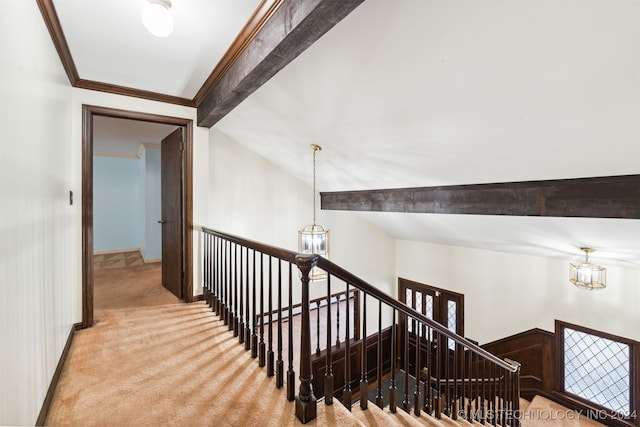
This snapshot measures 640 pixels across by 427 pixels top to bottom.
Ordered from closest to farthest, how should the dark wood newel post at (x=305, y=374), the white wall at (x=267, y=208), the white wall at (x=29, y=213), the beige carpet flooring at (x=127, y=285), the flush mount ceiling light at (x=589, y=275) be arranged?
1. the white wall at (x=29, y=213)
2. the dark wood newel post at (x=305, y=374)
3. the beige carpet flooring at (x=127, y=285)
4. the flush mount ceiling light at (x=589, y=275)
5. the white wall at (x=267, y=208)

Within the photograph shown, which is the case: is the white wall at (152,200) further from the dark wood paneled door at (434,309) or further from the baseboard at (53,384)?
the dark wood paneled door at (434,309)

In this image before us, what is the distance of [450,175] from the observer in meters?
2.94

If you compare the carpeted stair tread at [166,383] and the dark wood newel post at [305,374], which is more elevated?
the dark wood newel post at [305,374]

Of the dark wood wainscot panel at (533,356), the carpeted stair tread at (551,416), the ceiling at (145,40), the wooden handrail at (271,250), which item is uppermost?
the ceiling at (145,40)

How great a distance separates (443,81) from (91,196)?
315cm

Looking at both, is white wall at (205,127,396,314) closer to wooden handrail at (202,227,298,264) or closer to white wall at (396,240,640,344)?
white wall at (396,240,640,344)

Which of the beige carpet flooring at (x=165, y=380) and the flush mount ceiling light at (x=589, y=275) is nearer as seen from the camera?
the beige carpet flooring at (x=165, y=380)

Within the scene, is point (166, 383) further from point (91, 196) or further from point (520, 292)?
point (520, 292)

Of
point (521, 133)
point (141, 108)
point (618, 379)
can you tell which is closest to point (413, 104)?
point (521, 133)

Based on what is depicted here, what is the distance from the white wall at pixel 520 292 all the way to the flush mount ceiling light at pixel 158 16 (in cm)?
523

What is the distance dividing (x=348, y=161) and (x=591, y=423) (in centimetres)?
475

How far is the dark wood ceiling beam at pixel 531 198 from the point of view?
207 cm

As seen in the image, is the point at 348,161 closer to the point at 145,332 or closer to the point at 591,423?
the point at 145,332

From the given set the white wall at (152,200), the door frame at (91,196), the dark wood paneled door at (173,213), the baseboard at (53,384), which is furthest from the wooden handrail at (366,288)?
the white wall at (152,200)
